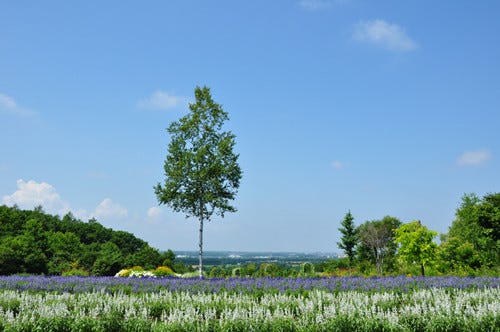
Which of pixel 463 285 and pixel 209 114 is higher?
pixel 209 114

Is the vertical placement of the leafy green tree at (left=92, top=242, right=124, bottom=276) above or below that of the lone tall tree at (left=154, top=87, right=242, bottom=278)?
below

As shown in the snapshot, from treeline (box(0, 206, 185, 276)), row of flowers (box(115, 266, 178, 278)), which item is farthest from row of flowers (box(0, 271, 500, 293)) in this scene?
treeline (box(0, 206, 185, 276))

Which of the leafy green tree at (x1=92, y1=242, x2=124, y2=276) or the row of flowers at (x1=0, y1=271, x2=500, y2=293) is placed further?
the leafy green tree at (x1=92, y1=242, x2=124, y2=276)

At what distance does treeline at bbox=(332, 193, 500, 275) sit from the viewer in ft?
78.9

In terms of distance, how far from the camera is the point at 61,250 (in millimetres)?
36938

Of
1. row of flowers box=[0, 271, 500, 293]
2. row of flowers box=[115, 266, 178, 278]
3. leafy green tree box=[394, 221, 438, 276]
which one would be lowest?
row of flowers box=[115, 266, 178, 278]

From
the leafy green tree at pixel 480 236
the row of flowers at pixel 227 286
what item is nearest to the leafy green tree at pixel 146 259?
the row of flowers at pixel 227 286

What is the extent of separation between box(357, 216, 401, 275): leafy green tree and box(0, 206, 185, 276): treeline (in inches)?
758

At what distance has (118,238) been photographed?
51312 mm

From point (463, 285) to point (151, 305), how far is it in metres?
11.1

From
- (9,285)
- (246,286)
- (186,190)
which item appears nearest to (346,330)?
(246,286)

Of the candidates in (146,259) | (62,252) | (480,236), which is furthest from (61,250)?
(480,236)

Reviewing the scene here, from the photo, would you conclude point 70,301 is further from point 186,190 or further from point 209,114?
point 209,114

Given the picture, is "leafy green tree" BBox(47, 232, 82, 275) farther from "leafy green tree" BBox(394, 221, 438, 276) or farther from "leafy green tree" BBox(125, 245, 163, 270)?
"leafy green tree" BBox(394, 221, 438, 276)
